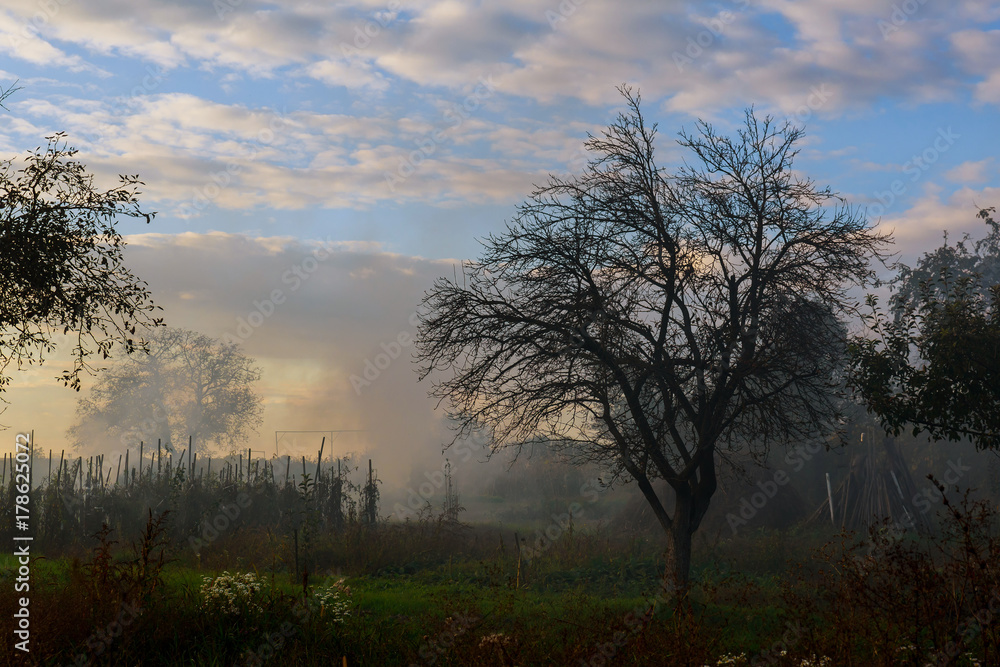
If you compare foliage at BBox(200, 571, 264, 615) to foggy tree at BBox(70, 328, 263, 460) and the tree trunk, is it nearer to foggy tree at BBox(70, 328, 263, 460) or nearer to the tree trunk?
the tree trunk

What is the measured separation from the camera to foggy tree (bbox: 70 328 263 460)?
170 feet

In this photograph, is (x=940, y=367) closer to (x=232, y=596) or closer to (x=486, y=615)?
(x=486, y=615)

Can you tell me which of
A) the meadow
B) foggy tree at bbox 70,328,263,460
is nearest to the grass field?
the meadow

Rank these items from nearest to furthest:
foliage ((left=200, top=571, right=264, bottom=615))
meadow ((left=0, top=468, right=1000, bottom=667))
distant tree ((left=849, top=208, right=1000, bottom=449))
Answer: meadow ((left=0, top=468, right=1000, bottom=667)) < foliage ((left=200, top=571, right=264, bottom=615)) < distant tree ((left=849, top=208, right=1000, bottom=449))

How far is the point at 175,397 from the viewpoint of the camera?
53.3 metres

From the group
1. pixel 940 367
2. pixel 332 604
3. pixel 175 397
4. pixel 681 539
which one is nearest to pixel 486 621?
pixel 332 604

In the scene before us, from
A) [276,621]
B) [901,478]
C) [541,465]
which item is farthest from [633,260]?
[541,465]

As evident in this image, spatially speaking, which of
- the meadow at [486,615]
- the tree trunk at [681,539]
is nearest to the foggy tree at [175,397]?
the meadow at [486,615]

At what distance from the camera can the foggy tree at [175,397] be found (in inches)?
2041

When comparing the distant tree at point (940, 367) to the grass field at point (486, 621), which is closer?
the grass field at point (486, 621)

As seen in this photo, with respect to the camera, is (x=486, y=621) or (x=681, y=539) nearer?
(x=486, y=621)

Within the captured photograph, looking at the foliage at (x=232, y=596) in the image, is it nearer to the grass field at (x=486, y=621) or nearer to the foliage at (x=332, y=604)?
the grass field at (x=486, y=621)

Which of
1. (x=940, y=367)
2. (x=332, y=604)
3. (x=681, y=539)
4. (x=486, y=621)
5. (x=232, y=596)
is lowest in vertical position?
(x=486, y=621)

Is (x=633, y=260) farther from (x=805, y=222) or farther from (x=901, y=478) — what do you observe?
(x=901, y=478)
